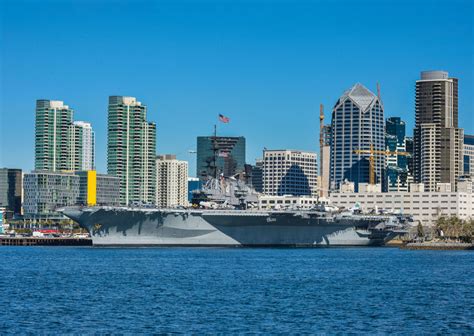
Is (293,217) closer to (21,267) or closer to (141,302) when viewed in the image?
(21,267)

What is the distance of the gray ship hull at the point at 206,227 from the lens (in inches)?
4094

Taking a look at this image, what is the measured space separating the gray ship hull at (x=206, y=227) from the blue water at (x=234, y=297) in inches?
834

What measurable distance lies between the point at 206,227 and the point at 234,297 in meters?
55.4

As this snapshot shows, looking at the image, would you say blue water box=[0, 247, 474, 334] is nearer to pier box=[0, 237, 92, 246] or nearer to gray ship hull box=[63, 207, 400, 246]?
gray ship hull box=[63, 207, 400, 246]

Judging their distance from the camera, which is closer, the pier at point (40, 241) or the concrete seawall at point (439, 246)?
the concrete seawall at point (439, 246)

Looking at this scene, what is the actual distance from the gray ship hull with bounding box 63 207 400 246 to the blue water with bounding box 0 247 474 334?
21188mm

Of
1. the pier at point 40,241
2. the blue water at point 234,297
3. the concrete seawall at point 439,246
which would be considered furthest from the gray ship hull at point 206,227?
the pier at point 40,241

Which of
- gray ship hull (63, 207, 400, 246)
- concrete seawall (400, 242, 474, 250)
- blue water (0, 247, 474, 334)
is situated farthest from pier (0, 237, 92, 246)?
blue water (0, 247, 474, 334)

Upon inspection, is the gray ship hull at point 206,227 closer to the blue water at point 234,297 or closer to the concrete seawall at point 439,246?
the concrete seawall at point 439,246

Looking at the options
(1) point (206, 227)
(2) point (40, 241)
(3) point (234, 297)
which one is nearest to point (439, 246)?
(1) point (206, 227)

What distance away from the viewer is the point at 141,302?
48656 millimetres

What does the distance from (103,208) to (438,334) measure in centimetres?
6543

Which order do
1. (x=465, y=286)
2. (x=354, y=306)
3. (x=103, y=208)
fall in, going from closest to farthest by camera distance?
(x=354, y=306)
(x=465, y=286)
(x=103, y=208)

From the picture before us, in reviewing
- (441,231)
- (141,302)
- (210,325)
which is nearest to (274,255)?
(141,302)
